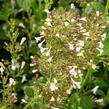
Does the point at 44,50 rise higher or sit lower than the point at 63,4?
lower

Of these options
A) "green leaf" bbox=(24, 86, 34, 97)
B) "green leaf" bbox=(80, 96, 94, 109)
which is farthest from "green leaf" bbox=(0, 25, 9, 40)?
"green leaf" bbox=(80, 96, 94, 109)

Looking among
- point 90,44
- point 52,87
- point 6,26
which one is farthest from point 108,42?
point 6,26

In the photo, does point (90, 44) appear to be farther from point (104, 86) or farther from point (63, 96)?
point (104, 86)

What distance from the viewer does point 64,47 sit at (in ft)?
3.77

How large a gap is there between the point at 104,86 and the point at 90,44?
732 mm

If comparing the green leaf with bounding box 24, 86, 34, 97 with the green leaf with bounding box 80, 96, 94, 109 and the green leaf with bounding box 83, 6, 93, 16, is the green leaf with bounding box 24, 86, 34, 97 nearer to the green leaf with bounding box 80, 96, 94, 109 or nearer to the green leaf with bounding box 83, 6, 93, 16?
the green leaf with bounding box 80, 96, 94, 109

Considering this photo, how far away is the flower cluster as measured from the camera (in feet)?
3.69

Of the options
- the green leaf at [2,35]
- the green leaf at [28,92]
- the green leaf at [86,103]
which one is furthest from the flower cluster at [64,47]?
→ the green leaf at [2,35]

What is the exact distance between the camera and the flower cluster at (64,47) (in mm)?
1124

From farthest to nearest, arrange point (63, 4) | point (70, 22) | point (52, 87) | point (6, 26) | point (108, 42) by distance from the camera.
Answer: point (6, 26) → point (63, 4) → point (108, 42) → point (52, 87) → point (70, 22)

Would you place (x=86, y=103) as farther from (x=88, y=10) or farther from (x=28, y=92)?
(x=88, y=10)

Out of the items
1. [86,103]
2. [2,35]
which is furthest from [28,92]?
[2,35]

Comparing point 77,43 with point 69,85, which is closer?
point 77,43

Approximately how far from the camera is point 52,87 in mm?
1225
